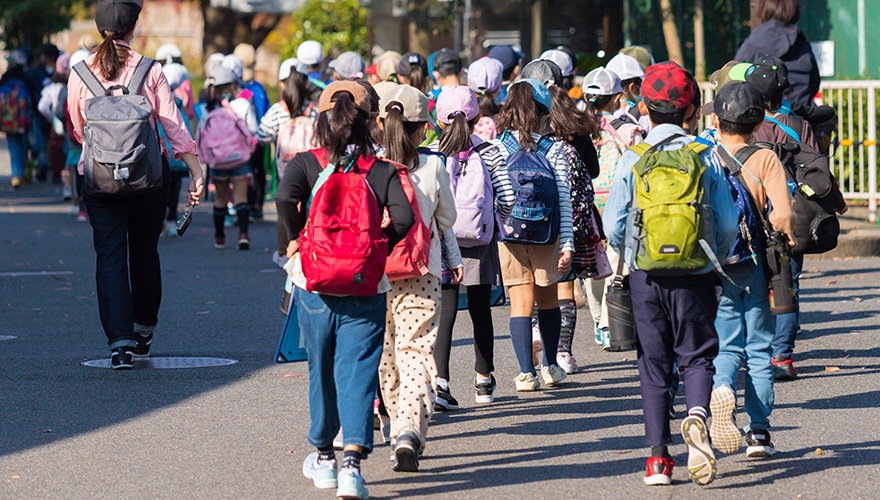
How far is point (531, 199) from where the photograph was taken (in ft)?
21.5

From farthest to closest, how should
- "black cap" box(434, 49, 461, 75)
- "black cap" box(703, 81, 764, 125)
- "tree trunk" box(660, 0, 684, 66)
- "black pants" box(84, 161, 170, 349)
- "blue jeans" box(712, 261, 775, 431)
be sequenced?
"tree trunk" box(660, 0, 684, 66) < "black cap" box(434, 49, 461, 75) < "black pants" box(84, 161, 170, 349) < "black cap" box(703, 81, 764, 125) < "blue jeans" box(712, 261, 775, 431)

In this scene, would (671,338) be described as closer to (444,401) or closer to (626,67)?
(444,401)

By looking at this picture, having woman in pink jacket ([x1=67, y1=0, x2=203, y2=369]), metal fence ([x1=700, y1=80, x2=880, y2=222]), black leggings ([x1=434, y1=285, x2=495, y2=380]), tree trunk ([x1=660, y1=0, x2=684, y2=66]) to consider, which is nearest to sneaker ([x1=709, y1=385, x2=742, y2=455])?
black leggings ([x1=434, y1=285, x2=495, y2=380])

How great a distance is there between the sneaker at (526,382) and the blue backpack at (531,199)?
2.63ft

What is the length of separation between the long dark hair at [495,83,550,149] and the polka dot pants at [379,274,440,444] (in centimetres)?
140

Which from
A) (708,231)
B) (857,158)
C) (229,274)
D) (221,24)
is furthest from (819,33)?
(221,24)

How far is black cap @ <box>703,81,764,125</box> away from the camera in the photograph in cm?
559

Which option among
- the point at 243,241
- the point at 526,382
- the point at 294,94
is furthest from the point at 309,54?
the point at 526,382

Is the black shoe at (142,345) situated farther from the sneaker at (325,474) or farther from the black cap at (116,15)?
the sneaker at (325,474)

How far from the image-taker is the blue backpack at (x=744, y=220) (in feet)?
17.7

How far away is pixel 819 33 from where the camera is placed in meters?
18.1

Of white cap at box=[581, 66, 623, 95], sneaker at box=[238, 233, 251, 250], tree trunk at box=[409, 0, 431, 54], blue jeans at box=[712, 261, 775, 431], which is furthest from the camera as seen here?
tree trunk at box=[409, 0, 431, 54]

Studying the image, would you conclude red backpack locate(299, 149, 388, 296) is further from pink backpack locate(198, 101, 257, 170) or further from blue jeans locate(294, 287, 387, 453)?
pink backpack locate(198, 101, 257, 170)

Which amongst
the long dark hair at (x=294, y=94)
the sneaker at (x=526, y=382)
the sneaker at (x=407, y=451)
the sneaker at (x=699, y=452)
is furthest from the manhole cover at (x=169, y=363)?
the long dark hair at (x=294, y=94)
